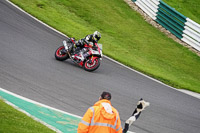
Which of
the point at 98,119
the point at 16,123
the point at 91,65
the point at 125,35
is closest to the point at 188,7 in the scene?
the point at 125,35

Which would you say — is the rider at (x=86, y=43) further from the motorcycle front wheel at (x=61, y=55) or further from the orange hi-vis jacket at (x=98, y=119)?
the orange hi-vis jacket at (x=98, y=119)

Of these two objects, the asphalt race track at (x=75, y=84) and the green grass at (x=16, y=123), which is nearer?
the green grass at (x=16, y=123)

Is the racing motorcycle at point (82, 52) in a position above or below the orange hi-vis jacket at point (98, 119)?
above

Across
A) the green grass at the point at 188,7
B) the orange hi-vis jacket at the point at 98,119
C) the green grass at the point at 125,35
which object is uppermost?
the green grass at the point at 188,7

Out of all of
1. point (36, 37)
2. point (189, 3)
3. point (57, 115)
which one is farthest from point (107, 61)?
point (189, 3)

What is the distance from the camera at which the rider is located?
1429 cm

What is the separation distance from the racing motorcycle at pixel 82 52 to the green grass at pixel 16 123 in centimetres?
605

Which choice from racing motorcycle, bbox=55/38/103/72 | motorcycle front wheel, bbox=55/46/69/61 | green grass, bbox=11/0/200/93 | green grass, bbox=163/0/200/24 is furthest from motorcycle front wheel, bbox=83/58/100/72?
green grass, bbox=163/0/200/24

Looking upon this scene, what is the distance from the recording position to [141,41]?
65.0 ft

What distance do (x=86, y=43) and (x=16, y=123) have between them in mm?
7500

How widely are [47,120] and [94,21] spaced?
12.5 m

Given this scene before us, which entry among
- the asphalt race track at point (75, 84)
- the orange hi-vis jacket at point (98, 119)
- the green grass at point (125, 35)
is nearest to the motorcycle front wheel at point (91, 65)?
the asphalt race track at point (75, 84)

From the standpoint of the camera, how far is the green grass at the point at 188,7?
76.5 ft

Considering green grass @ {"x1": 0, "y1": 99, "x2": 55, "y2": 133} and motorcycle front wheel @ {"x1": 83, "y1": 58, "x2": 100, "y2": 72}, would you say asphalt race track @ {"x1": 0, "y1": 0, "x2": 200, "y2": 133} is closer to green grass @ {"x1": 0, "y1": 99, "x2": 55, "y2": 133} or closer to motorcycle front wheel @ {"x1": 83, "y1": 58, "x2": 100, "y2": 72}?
motorcycle front wheel @ {"x1": 83, "y1": 58, "x2": 100, "y2": 72}
